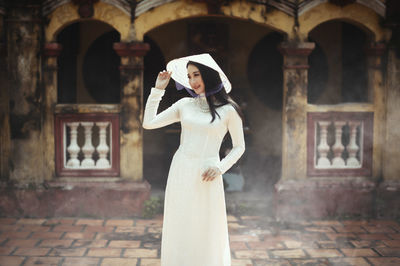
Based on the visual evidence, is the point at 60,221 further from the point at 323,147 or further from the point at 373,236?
the point at 373,236

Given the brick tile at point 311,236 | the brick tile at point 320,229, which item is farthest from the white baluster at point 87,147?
the brick tile at point 320,229

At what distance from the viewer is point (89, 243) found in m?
5.64

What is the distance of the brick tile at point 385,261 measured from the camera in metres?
5.06

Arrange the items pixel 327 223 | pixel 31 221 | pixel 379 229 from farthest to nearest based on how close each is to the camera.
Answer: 1. pixel 327 223
2. pixel 31 221
3. pixel 379 229

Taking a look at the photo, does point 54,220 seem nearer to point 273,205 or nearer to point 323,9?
point 273,205

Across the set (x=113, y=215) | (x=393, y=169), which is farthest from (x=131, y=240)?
(x=393, y=169)

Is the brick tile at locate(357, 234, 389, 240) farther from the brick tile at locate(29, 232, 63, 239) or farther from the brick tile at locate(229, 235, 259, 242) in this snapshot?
the brick tile at locate(29, 232, 63, 239)

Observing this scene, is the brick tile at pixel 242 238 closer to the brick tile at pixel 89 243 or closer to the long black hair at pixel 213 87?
the brick tile at pixel 89 243

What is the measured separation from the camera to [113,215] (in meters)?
6.75

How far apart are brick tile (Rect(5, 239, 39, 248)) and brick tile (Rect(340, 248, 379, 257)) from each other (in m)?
3.76

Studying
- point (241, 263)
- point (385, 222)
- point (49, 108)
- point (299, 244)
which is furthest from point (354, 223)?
point (49, 108)

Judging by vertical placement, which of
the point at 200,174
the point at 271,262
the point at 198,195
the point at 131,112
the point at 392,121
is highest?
the point at 131,112

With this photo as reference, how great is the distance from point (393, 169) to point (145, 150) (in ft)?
14.8

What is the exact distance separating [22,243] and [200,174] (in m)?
3.12
